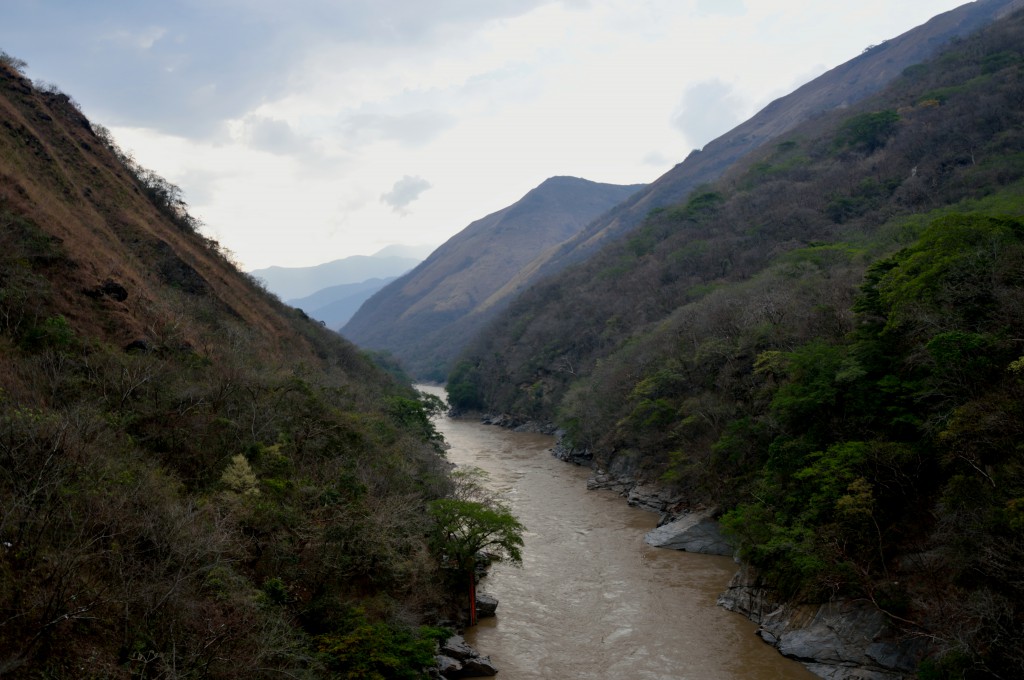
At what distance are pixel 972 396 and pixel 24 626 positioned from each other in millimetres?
19813

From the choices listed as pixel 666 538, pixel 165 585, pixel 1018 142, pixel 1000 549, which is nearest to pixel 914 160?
pixel 1018 142

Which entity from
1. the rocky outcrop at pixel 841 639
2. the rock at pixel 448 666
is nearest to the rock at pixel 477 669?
the rock at pixel 448 666

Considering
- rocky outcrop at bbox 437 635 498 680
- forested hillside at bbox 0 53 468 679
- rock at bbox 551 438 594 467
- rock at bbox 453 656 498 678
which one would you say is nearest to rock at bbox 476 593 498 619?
forested hillside at bbox 0 53 468 679

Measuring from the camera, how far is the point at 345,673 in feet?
40.5

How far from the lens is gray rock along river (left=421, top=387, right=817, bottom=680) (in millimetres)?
15680

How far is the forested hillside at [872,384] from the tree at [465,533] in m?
7.88

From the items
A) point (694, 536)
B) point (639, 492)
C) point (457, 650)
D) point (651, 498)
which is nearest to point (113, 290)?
point (457, 650)

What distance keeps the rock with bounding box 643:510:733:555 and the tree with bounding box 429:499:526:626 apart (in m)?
8.43

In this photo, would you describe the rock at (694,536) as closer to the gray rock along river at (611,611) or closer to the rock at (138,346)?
A: the gray rock along river at (611,611)

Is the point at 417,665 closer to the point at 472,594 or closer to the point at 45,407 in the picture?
the point at 472,594

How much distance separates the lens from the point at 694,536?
2453 cm

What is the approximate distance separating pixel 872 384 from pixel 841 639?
7.60 m

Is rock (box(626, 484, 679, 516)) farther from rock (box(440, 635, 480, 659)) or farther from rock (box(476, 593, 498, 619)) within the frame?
rock (box(440, 635, 480, 659))

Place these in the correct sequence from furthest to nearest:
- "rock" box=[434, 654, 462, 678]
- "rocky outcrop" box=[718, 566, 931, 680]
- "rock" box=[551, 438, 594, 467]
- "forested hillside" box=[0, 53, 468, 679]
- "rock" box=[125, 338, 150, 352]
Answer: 1. "rock" box=[551, 438, 594, 467]
2. "rock" box=[125, 338, 150, 352]
3. "rock" box=[434, 654, 462, 678]
4. "rocky outcrop" box=[718, 566, 931, 680]
5. "forested hillside" box=[0, 53, 468, 679]
